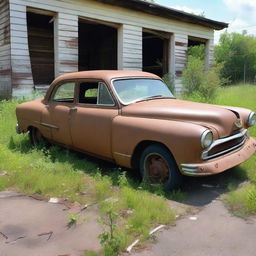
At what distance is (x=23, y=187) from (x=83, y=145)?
3.88 ft

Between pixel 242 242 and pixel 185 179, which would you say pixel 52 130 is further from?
pixel 242 242

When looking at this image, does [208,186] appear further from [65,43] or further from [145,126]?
[65,43]

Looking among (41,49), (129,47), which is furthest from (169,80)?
(41,49)

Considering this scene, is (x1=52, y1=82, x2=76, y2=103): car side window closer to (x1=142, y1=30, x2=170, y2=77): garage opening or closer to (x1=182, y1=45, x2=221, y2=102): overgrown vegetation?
(x1=182, y1=45, x2=221, y2=102): overgrown vegetation

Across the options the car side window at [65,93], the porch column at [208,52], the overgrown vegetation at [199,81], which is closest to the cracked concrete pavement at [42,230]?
the car side window at [65,93]

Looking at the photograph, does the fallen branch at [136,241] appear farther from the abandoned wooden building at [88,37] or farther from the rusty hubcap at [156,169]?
the abandoned wooden building at [88,37]

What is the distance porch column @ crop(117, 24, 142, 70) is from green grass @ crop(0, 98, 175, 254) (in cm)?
689

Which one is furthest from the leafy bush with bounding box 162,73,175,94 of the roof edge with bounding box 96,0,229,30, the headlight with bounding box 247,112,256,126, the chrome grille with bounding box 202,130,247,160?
the chrome grille with bounding box 202,130,247,160

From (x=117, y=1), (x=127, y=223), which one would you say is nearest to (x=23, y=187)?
(x=127, y=223)

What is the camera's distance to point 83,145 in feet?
18.7

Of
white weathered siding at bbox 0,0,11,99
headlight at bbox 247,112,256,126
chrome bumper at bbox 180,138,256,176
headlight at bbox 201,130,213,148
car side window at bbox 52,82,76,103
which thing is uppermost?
white weathered siding at bbox 0,0,11,99

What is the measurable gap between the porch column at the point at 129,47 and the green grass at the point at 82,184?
6887 mm

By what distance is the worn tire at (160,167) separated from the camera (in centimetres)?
452

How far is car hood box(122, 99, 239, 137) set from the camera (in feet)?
14.9
